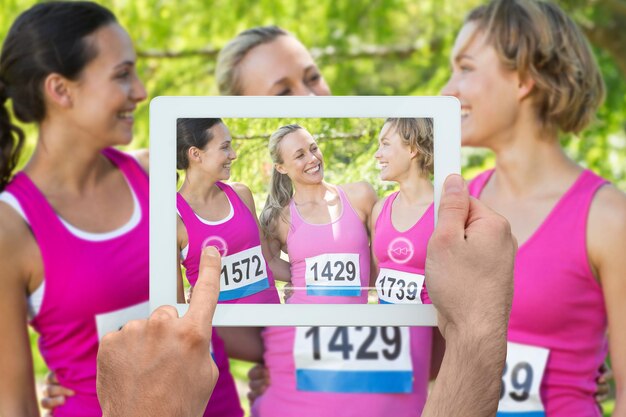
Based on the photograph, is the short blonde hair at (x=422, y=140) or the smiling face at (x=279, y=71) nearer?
the short blonde hair at (x=422, y=140)

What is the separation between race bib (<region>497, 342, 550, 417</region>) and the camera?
1.88 m

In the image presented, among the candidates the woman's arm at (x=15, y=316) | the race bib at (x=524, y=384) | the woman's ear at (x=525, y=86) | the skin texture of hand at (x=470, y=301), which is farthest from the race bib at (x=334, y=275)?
the woman's ear at (x=525, y=86)

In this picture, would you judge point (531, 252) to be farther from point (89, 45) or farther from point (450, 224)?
point (89, 45)

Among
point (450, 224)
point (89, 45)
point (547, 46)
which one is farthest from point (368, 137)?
point (89, 45)

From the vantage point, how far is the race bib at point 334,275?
1.29 metres

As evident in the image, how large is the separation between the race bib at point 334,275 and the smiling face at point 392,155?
157mm

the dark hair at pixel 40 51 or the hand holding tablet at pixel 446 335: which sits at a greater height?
the dark hair at pixel 40 51

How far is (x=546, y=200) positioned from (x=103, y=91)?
1.34 metres

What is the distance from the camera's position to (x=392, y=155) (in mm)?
1287

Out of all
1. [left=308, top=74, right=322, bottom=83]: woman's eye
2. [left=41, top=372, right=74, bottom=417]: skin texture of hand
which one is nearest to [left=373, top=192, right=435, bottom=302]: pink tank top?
[left=308, top=74, right=322, bottom=83]: woman's eye

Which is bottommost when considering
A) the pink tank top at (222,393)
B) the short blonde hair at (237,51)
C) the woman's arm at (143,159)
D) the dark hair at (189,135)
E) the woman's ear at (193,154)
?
the pink tank top at (222,393)

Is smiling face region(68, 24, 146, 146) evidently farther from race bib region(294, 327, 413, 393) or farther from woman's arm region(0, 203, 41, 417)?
race bib region(294, 327, 413, 393)

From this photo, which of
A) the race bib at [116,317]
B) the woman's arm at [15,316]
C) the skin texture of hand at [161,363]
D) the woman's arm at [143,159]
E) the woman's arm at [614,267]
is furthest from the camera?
the woman's arm at [143,159]

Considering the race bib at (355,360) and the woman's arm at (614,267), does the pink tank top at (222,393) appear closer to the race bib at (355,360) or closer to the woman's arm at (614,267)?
the race bib at (355,360)
